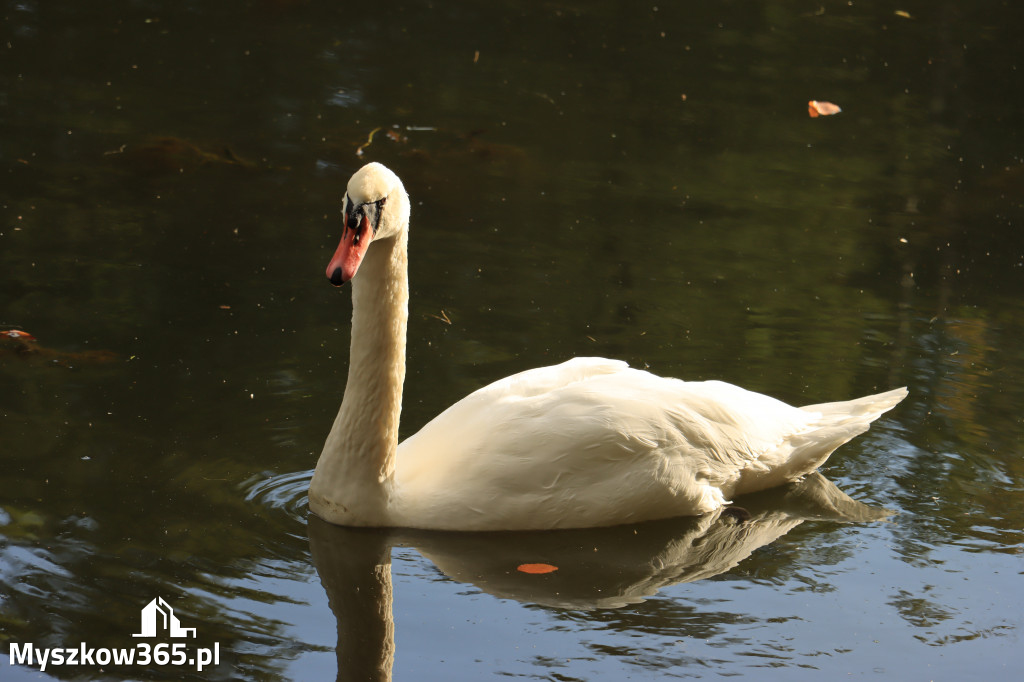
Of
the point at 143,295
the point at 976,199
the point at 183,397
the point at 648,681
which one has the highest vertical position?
the point at 976,199

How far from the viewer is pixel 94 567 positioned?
524cm

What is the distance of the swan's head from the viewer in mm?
5297

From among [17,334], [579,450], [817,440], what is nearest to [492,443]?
[579,450]

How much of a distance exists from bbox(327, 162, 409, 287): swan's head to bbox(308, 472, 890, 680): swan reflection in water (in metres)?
1.18

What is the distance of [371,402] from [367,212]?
858mm

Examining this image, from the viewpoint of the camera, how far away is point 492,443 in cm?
564

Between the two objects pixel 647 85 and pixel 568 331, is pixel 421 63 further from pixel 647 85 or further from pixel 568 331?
pixel 568 331

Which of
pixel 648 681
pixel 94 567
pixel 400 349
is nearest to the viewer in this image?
pixel 648 681

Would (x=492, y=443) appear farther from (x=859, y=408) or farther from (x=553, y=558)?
(x=859, y=408)

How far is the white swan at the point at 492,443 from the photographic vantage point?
18.4ft

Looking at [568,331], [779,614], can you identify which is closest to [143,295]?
[568,331]

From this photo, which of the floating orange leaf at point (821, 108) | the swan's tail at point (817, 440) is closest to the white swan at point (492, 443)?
the swan's tail at point (817, 440)

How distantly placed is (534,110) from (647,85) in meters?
1.67

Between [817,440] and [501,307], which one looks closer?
[817,440]
